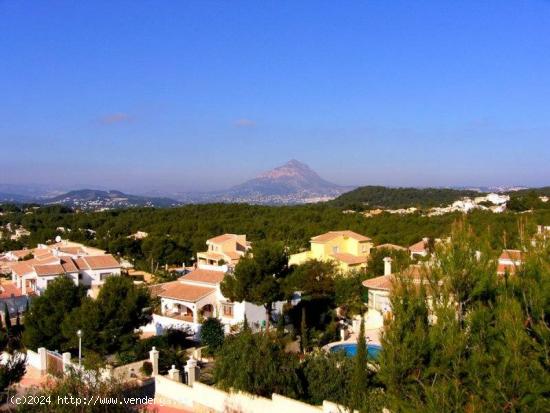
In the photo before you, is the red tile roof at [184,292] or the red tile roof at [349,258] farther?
the red tile roof at [349,258]

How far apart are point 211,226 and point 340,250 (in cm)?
2243

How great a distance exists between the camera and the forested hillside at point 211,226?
44.0 meters

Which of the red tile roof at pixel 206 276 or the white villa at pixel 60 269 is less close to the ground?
the red tile roof at pixel 206 276

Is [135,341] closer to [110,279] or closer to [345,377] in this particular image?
[110,279]

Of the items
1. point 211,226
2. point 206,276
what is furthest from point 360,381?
point 211,226

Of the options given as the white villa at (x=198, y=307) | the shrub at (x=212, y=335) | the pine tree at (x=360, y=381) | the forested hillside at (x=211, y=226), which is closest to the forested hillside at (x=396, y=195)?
the forested hillside at (x=211, y=226)

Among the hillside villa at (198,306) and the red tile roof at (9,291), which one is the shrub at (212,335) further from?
the red tile roof at (9,291)

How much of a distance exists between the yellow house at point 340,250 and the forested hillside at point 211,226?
5.80 metres

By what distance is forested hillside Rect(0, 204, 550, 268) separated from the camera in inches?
1731

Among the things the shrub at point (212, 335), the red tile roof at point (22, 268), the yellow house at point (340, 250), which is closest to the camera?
the shrub at point (212, 335)

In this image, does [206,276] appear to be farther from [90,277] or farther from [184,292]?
[90,277]

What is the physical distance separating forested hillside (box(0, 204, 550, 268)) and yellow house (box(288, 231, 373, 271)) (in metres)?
5.80

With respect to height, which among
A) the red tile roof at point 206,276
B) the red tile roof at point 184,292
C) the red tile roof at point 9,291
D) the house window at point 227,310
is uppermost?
the red tile roof at point 206,276

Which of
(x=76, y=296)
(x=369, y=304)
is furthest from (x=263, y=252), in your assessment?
(x=76, y=296)
